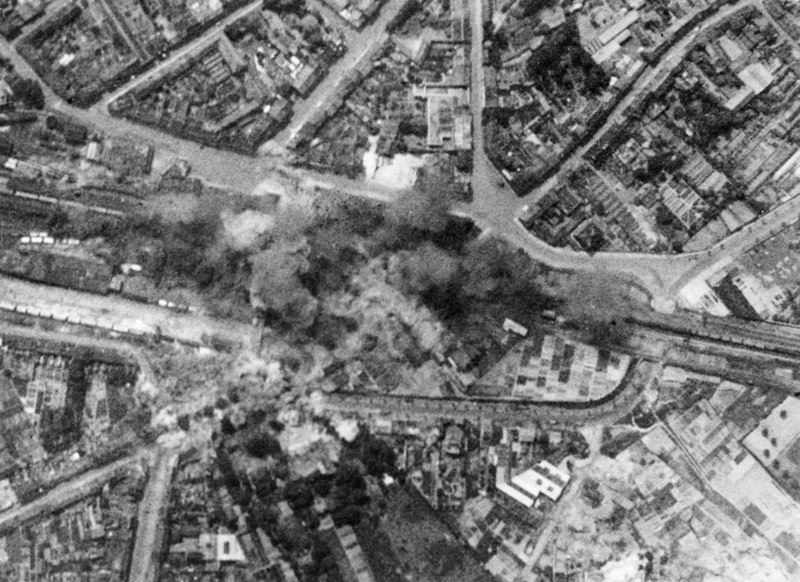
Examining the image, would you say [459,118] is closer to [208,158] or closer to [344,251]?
[344,251]

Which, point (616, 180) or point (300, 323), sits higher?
point (616, 180)

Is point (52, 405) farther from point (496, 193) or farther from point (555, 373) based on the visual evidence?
point (555, 373)

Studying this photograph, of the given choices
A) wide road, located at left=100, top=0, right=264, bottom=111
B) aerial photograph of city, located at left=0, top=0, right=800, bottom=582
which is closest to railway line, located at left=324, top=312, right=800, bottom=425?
aerial photograph of city, located at left=0, top=0, right=800, bottom=582

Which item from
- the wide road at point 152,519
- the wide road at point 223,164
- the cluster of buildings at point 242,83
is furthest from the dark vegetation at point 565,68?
the wide road at point 152,519

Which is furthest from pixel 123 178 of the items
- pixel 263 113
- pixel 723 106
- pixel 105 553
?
pixel 723 106

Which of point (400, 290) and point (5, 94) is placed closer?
point (400, 290)

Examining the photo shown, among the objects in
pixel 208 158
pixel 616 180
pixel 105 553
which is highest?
pixel 616 180

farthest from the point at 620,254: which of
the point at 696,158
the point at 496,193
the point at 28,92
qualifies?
the point at 28,92
